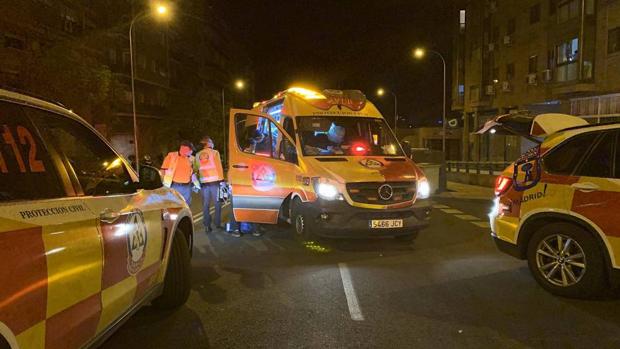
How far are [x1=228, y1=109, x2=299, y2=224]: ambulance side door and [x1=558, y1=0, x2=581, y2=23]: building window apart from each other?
2291 centimetres

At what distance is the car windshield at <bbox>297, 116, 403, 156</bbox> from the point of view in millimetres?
8195

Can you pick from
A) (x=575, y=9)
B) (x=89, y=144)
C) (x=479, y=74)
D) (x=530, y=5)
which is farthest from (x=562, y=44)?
(x=89, y=144)

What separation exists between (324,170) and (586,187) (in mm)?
3444

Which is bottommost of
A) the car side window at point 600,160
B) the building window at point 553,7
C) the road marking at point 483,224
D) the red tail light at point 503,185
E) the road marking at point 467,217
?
the road marking at point 467,217

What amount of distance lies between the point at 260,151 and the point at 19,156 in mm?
6230

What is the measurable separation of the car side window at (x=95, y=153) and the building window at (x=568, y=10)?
27.0 meters

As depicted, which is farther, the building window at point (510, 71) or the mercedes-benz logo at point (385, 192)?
the building window at point (510, 71)

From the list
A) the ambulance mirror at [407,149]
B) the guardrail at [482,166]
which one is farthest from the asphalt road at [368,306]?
the guardrail at [482,166]

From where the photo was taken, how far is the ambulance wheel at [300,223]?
749 centimetres

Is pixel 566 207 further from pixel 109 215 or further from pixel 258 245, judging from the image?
pixel 258 245

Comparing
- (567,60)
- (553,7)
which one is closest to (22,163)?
(567,60)

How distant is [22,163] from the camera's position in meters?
2.78

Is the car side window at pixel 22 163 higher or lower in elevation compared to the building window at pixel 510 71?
lower

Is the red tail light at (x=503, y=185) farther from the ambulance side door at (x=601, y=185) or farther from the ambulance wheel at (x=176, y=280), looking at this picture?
the ambulance wheel at (x=176, y=280)
